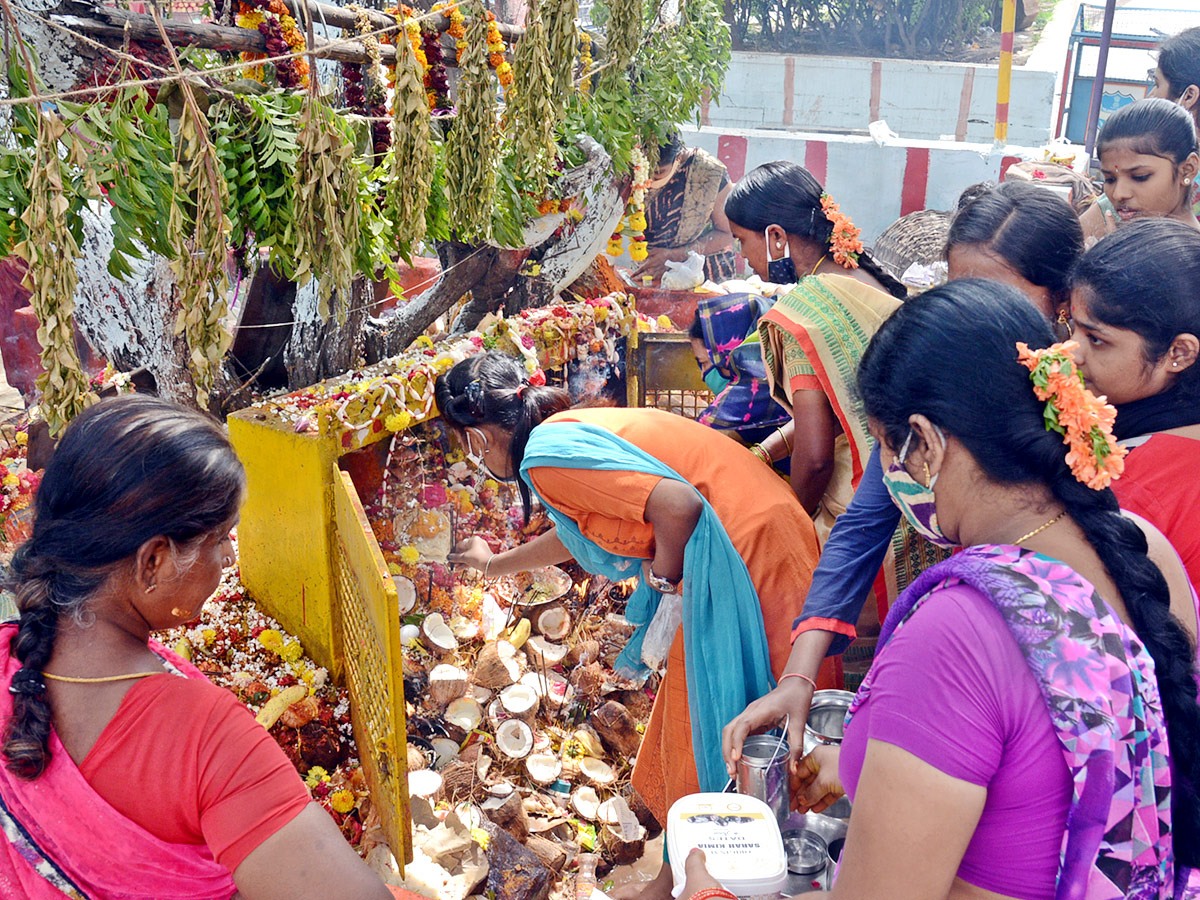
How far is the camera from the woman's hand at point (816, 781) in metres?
1.67

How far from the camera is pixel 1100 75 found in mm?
9734

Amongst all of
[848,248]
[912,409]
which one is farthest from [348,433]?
[912,409]

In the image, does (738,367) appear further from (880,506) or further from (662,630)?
(880,506)

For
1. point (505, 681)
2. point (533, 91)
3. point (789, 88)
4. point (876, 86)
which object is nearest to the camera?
point (533, 91)

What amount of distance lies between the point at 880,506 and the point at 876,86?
14401mm

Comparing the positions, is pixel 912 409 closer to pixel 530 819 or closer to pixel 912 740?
pixel 912 740

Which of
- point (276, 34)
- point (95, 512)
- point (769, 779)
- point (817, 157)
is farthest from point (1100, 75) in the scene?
point (95, 512)

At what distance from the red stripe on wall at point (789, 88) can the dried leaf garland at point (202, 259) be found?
14.4 m

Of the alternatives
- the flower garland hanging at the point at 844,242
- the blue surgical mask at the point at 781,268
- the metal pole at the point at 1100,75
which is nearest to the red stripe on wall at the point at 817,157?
the metal pole at the point at 1100,75

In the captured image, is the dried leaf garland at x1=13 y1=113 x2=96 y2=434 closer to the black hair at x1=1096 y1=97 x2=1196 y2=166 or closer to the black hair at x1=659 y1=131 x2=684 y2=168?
the black hair at x1=1096 y1=97 x2=1196 y2=166

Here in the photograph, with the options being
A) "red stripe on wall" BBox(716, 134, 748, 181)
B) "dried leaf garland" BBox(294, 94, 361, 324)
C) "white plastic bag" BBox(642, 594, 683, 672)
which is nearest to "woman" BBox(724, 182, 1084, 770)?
"white plastic bag" BBox(642, 594, 683, 672)

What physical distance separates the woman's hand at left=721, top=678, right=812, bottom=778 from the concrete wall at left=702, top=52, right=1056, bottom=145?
1292cm

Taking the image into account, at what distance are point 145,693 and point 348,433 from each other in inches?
73.1

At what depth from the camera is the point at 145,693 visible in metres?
1.29
